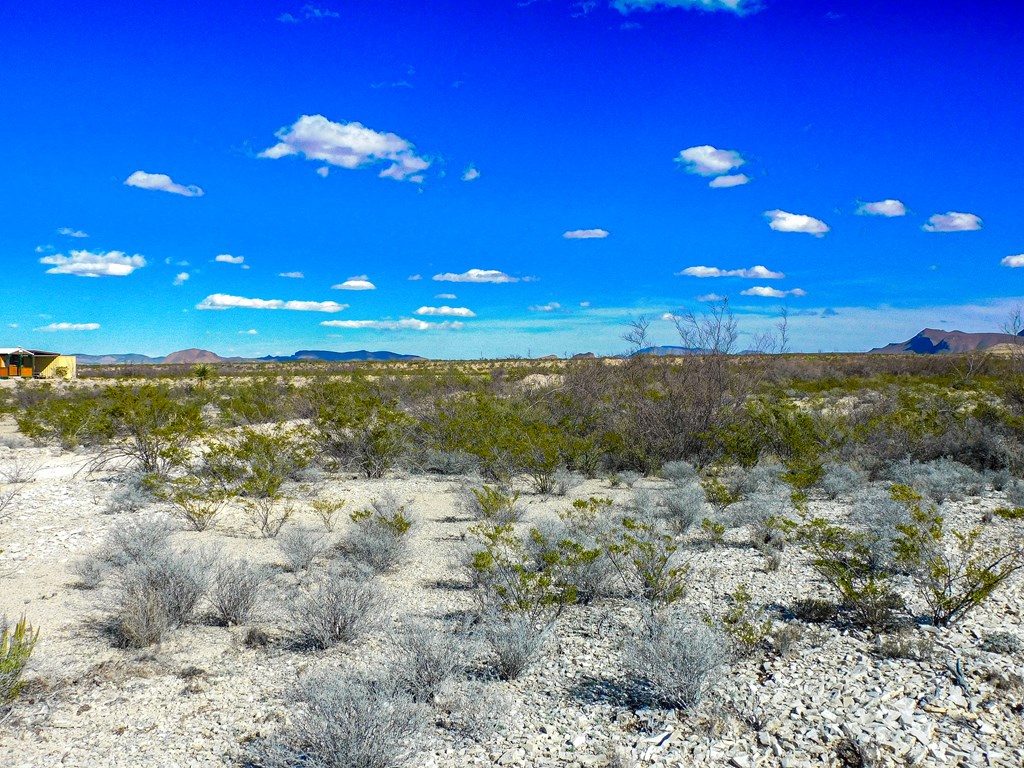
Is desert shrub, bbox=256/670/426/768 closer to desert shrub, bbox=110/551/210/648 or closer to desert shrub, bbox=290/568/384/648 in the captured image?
desert shrub, bbox=290/568/384/648

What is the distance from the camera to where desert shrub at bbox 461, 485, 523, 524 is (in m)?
9.95

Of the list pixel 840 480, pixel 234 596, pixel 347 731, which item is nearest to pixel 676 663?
pixel 347 731

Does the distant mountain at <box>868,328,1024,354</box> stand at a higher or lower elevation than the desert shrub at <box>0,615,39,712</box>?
higher

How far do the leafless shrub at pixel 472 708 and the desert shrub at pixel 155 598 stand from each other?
277cm

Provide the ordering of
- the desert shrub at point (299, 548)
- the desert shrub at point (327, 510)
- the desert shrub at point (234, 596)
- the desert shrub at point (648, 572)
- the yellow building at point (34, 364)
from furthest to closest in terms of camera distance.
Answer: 1. the yellow building at point (34, 364)
2. the desert shrub at point (327, 510)
3. the desert shrub at point (299, 548)
4. the desert shrub at point (648, 572)
5. the desert shrub at point (234, 596)

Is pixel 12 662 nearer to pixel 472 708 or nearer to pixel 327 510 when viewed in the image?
pixel 472 708

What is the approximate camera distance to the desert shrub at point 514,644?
16.9 ft

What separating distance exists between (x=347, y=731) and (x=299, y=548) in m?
4.46

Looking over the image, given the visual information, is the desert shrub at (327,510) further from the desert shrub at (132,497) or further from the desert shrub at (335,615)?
the desert shrub at (335,615)

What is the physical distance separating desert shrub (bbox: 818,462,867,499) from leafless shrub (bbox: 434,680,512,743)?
8.58m

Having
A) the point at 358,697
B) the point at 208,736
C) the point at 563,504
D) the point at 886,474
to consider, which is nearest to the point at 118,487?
the point at 563,504

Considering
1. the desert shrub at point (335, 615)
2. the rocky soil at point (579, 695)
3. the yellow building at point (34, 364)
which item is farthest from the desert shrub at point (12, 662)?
the yellow building at point (34, 364)

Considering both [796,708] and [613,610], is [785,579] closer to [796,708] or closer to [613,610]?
[613,610]

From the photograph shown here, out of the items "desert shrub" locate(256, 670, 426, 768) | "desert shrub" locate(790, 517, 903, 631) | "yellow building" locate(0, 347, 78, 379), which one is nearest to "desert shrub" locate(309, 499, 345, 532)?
"desert shrub" locate(256, 670, 426, 768)
